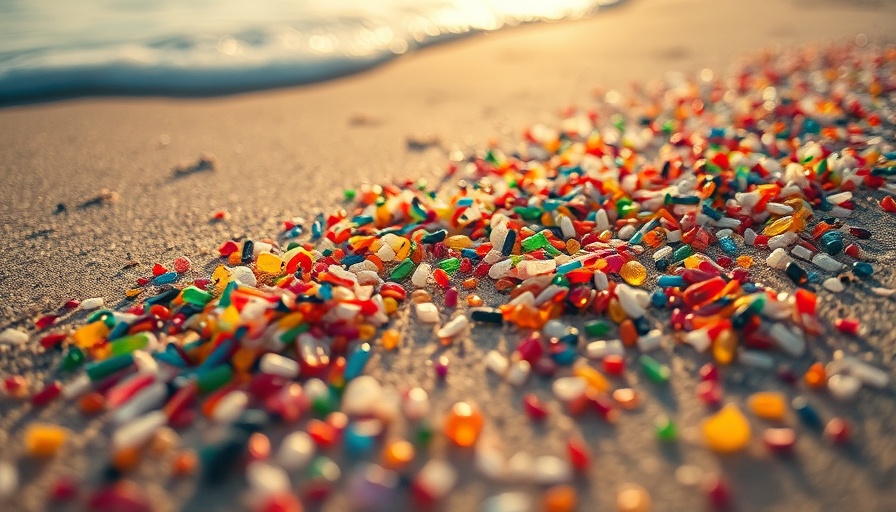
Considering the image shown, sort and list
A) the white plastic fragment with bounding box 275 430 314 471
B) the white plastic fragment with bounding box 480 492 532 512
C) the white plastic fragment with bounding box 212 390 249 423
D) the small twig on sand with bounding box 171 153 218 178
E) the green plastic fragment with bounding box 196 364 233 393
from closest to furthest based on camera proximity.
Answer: the white plastic fragment with bounding box 480 492 532 512 < the white plastic fragment with bounding box 275 430 314 471 < the white plastic fragment with bounding box 212 390 249 423 < the green plastic fragment with bounding box 196 364 233 393 < the small twig on sand with bounding box 171 153 218 178

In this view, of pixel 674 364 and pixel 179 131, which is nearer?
pixel 674 364

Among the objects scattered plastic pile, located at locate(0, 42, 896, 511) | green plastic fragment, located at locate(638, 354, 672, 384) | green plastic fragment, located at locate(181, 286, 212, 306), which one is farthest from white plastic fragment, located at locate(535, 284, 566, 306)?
green plastic fragment, located at locate(181, 286, 212, 306)

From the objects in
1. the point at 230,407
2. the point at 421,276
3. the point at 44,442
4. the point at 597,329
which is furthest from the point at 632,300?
the point at 44,442

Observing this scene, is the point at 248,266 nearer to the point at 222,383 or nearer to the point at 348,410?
the point at 222,383

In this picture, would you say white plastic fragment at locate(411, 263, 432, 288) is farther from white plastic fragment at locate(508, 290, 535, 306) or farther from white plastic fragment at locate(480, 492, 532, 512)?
white plastic fragment at locate(480, 492, 532, 512)

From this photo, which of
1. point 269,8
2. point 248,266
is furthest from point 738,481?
point 269,8

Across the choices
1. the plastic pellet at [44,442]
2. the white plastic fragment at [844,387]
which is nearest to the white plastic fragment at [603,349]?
the white plastic fragment at [844,387]

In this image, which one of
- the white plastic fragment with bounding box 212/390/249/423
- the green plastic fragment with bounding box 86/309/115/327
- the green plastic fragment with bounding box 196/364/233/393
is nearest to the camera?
the white plastic fragment with bounding box 212/390/249/423

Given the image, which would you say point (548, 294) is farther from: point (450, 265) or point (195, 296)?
point (195, 296)
